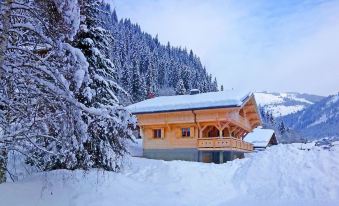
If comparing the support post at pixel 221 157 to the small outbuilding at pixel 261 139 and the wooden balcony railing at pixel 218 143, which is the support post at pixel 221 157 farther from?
the small outbuilding at pixel 261 139

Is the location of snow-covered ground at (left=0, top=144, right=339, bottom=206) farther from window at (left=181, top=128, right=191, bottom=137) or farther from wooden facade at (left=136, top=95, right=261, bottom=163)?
window at (left=181, top=128, right=191, bottom=137)

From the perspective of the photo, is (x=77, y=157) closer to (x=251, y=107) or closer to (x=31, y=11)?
(x=31, y=11)

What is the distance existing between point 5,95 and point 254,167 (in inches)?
582

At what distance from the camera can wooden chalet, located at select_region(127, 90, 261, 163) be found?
3086 centimetres

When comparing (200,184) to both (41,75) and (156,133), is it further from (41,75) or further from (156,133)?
(156,133)

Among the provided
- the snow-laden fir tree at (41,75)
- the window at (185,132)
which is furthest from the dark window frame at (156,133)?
the snow-laden fir tree at (41,75)

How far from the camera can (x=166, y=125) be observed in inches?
1314

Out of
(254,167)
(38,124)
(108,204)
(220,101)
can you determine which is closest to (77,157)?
(108,204)

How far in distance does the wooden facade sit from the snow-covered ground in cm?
948

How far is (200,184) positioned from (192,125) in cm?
1616

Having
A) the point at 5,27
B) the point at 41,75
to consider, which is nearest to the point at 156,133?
the point at 41,75

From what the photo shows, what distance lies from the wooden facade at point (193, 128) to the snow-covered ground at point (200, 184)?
948 cm

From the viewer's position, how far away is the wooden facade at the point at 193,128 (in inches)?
1234

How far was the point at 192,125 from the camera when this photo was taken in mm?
33250
